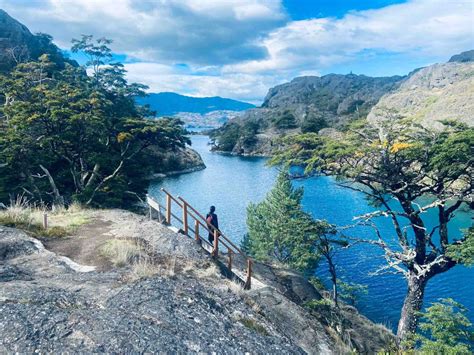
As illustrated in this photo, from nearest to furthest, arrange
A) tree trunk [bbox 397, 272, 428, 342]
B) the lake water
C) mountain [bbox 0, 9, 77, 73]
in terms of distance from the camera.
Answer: tree trunk [bbox 397, 272, 428, 342] < the lake water < mountain [bbox 0, 9, 77, 73]

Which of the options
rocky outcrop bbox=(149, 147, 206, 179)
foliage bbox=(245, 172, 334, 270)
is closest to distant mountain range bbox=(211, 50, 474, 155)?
rocky outcrop bbox=(149, 147, 206, 179)

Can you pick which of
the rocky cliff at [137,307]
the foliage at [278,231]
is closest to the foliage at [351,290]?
the foliage at [278,231]

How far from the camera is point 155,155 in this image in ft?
259

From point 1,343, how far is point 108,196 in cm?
2182

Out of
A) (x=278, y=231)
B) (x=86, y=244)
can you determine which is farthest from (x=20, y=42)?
(x=86, y=244)

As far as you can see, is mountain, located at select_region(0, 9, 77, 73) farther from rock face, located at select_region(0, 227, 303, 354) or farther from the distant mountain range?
rock face, located at select_region(0, 227, 303, 354)

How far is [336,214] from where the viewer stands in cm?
4919

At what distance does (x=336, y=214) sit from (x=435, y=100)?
73390 millimetres

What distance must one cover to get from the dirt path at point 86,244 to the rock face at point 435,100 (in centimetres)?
1391

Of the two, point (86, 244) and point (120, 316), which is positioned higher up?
point (120, 316)

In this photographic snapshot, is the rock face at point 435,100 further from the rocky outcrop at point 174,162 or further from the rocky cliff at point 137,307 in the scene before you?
the rocky outcrop at point 174,162

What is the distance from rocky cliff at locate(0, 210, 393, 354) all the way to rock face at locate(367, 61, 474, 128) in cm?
1158

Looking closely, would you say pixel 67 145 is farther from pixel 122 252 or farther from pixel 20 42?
pixel 20 42

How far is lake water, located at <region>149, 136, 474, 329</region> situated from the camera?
29.3 metres
